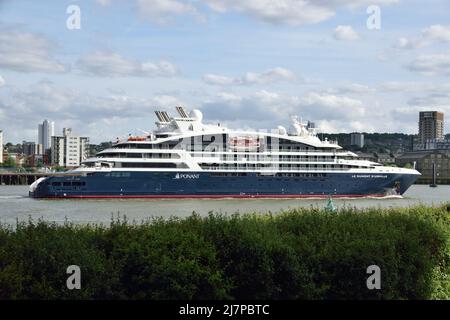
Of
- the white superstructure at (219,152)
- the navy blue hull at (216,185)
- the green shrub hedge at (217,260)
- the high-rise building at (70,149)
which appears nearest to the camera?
the green shrub hedge at (217,260)

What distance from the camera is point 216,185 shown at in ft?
191

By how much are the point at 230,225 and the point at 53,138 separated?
15243cm

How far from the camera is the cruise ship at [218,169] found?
55.2 metres

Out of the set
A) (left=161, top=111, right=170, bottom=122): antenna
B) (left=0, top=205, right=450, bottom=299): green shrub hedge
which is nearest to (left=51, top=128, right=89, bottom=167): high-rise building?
(left=161, top=111, right=170, bottom=122): antenna

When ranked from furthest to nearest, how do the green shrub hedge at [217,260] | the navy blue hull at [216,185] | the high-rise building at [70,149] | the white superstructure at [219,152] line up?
the high-rise building at [70,149], the white superstructure at [219,152], the navy blue hull at [216,185], the green shrub hedge at [217,260]

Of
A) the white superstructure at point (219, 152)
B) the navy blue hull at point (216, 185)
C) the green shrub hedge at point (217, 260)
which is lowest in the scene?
the navy blue hull at point (216, 185)

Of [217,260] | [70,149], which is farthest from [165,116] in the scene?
[70,149]

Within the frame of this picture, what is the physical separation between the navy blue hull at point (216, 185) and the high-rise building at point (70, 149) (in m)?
91.5

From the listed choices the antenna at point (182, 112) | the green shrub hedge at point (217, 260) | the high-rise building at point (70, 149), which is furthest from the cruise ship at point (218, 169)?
the high-rise building at point (70, 149)

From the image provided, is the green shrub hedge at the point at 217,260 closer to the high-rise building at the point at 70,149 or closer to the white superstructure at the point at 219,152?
the white superstructure at the point at 219,152

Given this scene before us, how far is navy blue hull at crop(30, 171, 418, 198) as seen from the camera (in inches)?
2148

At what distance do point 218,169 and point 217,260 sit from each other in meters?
50.2

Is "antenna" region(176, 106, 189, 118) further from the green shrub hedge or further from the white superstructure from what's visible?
the green shrub hedge

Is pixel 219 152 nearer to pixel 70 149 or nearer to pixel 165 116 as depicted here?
pixel 165 116
